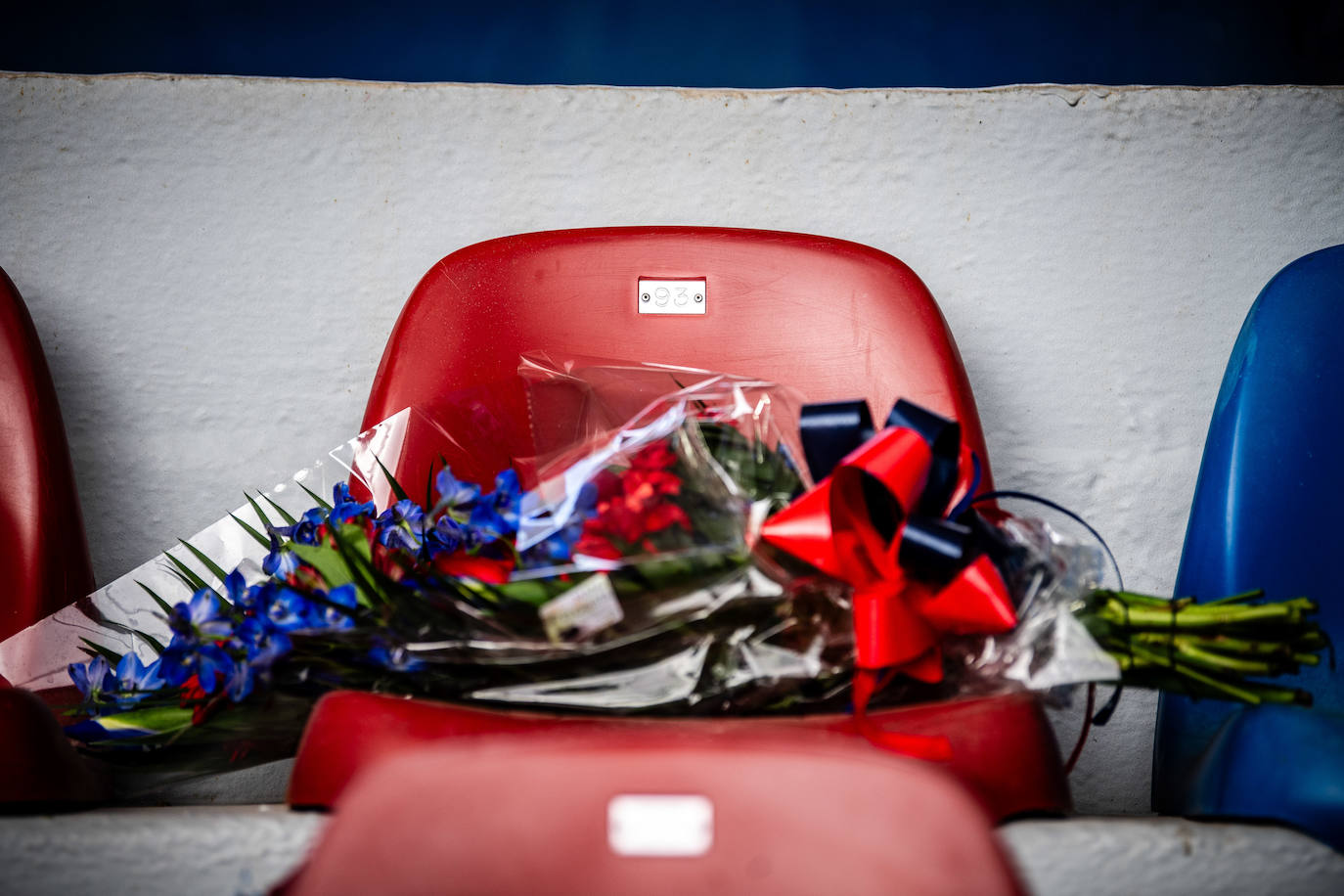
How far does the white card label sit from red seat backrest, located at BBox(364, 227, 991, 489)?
40 centimetres

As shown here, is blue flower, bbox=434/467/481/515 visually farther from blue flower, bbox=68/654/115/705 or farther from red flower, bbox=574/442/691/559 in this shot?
blue flower, bbox=68/654/115/705

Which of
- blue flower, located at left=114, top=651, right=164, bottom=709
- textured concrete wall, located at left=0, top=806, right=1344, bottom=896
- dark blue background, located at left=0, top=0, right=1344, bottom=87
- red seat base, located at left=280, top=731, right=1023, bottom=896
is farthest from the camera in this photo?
dark blue background, located at left=0, top=0, right=1344, bottom=87

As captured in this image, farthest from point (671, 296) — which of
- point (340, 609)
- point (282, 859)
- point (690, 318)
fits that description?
point (282, 859)

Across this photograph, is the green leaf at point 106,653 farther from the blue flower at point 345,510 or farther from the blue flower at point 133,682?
the blue flower at point 345,510

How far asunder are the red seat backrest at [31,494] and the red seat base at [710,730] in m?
0.48

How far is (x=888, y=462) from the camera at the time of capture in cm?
46

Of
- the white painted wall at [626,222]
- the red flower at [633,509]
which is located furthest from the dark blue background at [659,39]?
the red flower at [633,509]

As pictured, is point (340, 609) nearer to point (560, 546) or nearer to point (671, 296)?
point (560, 546)

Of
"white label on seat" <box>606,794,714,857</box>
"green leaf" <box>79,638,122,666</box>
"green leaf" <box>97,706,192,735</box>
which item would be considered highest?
"white label on seat" <box>606,794,714,857</box>

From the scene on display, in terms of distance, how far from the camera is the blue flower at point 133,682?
1.74 ft

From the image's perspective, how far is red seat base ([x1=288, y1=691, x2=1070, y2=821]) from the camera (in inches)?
17.9

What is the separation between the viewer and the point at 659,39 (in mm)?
1146

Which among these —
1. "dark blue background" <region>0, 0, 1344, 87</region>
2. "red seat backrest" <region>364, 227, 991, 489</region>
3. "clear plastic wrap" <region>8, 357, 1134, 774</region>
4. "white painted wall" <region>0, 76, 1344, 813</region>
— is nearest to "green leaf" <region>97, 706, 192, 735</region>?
"clear plastic wrap" <region>8, 357, 1134, 774</region>

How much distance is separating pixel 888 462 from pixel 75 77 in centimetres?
127
